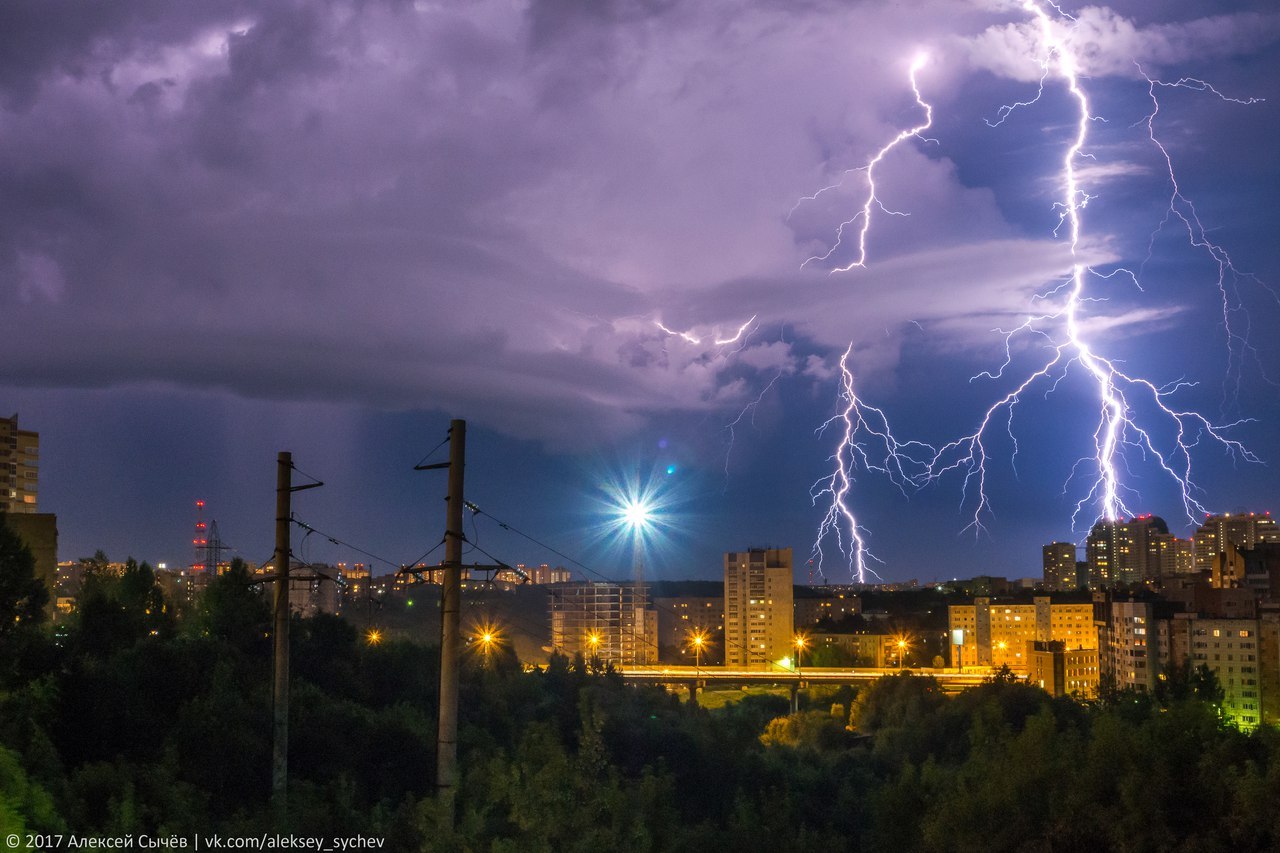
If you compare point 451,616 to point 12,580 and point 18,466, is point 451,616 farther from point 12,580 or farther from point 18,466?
point 18,466

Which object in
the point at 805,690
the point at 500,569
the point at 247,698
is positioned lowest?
the point at 805,690

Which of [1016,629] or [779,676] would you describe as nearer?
[779,676]

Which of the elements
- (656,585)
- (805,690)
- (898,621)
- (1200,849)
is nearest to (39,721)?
(1200,849)

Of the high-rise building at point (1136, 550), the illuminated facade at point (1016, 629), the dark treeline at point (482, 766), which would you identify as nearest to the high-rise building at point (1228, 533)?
the high-rise building at point (1136, 550)

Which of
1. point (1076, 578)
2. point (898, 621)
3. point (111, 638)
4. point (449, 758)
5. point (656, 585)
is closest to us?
point (449, 758)

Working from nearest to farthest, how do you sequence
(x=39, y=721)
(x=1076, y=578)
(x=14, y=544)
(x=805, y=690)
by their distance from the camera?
(x=39, y=721)
(x=14, y=544)
(x=805, y=690)
(x=1076, y=578)


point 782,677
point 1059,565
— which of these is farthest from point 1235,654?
point 1059,565

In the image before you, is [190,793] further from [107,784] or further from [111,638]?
[111,638]
